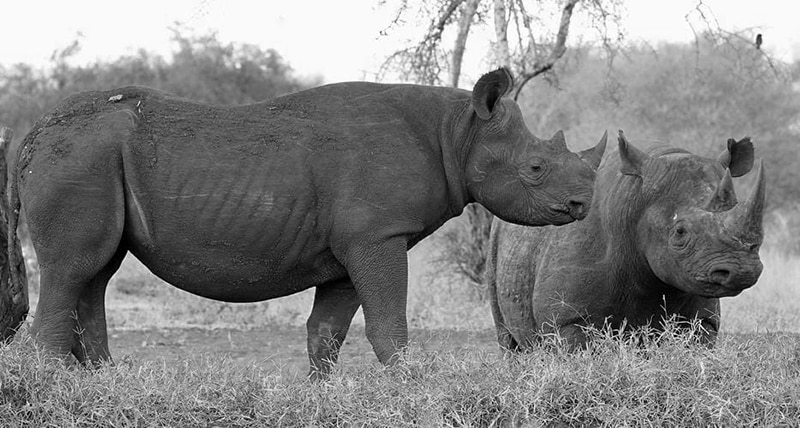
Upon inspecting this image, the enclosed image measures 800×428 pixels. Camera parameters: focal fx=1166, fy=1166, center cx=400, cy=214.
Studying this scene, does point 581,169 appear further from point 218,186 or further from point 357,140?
point 218,186

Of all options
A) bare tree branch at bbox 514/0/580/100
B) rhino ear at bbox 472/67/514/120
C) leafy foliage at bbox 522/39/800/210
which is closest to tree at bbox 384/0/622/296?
bare tree branch at bbox 514/0/580/100

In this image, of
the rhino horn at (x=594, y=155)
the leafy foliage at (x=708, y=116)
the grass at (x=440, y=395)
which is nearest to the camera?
the grass at (x=440, y=395)

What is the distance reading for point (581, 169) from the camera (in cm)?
530

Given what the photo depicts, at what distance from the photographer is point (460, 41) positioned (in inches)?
484

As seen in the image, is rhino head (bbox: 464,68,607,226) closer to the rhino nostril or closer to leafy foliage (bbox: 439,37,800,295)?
the rhino nostril

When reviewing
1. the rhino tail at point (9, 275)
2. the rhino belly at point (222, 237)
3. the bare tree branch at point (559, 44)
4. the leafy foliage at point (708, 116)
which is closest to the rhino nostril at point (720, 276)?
the rhino belly at point (222, 237)

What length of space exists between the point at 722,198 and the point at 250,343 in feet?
18.0

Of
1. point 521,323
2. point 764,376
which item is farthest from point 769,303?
point 764,376

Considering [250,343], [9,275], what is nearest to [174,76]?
[250,343]

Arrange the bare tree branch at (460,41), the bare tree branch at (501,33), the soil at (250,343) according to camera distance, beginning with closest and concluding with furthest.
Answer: the soil at (250,343), the bare tree branch at (501,33), the bare tree branch at (460,41)

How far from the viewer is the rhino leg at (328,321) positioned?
18.6 ft

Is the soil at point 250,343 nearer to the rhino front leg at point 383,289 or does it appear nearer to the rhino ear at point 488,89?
the rhino front leg at point 383,289

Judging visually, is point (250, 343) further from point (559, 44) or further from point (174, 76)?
point (174, 76)

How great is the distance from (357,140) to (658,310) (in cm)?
175
